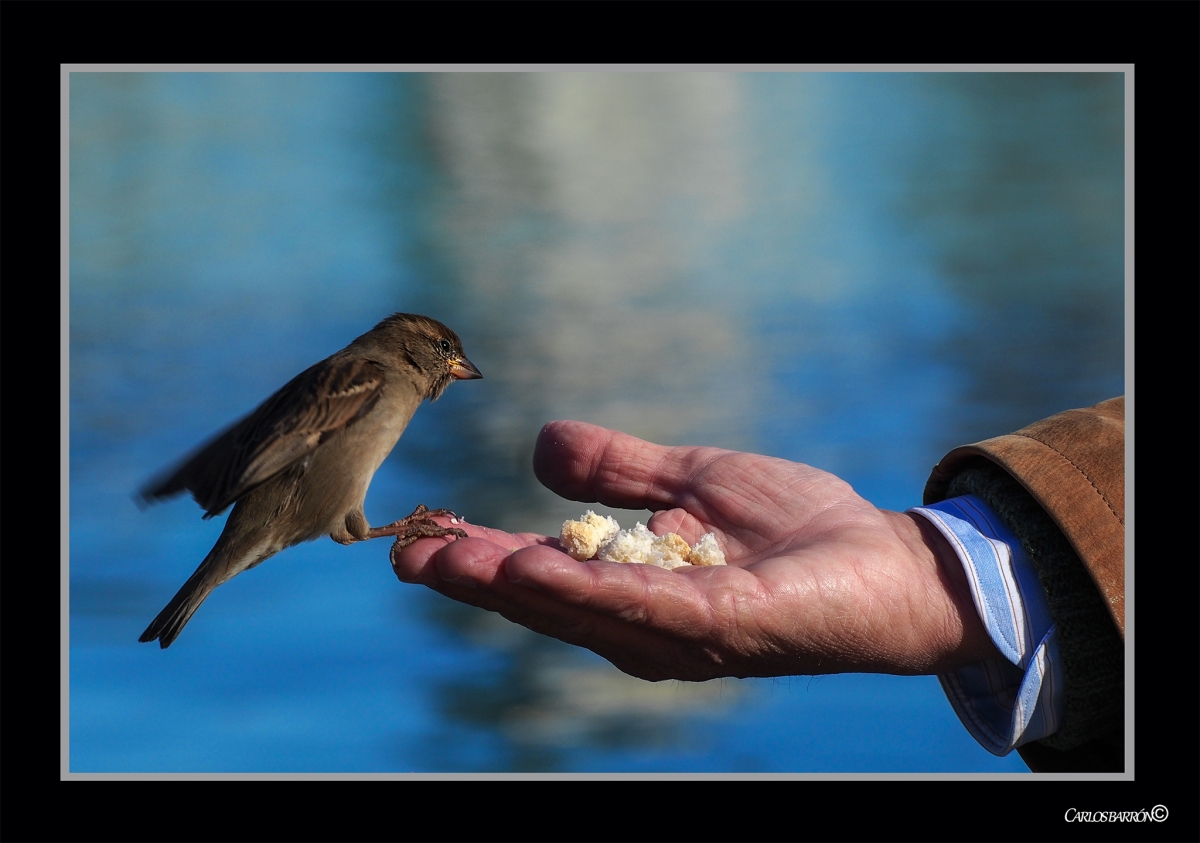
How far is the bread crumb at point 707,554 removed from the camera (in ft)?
8.77

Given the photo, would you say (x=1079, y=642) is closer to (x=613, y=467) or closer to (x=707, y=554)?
(x=707, y=554)

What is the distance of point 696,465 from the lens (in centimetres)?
311

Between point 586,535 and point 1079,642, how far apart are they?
136cm

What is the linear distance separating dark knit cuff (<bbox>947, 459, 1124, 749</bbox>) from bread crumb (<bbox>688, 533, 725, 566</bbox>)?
0.84 metres

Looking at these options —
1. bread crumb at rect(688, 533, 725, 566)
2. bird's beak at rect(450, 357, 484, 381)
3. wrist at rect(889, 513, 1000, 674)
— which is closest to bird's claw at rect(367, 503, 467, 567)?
bird's beak at rect(450, 357, 484, 381)

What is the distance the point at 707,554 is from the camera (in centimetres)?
269

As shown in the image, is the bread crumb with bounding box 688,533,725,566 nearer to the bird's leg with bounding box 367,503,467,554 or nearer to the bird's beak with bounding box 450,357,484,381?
the bird's leg with bounding box 367,503,467,554

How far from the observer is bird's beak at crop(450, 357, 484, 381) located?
10.6 feet

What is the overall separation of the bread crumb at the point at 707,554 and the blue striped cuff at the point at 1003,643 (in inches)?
24.7

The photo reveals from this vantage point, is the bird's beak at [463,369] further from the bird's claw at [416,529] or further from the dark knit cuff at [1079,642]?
the dark knit cuff at [1079,642]

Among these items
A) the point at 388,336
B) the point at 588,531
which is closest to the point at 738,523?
the point at 588,531

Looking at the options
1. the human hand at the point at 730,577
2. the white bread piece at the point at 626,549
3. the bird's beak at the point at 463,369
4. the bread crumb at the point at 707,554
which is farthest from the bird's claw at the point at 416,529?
the bread crumb at the point at 707,554

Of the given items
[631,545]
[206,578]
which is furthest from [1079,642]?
[206,578]

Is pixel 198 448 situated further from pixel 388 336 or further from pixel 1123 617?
pixel 1123 617
